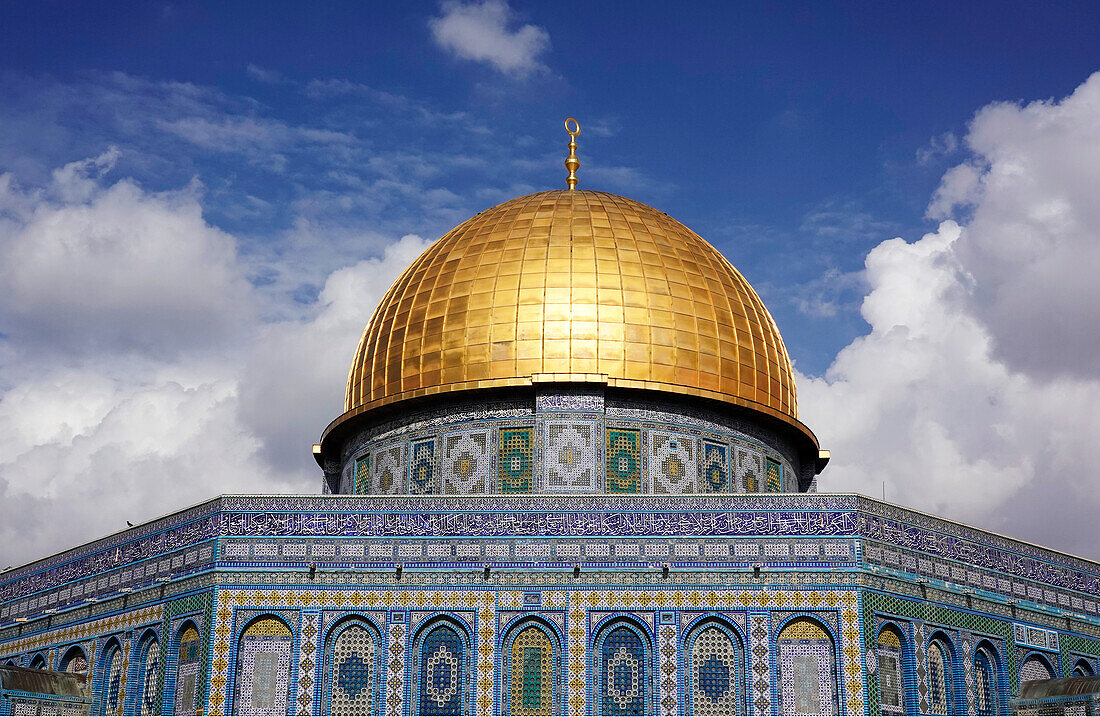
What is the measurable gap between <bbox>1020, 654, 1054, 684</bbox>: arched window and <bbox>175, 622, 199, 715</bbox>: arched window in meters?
12.6

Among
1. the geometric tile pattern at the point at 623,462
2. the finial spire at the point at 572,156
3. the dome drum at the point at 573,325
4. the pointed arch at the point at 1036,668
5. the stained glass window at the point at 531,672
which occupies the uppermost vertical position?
the finial spire at the point at 572,156

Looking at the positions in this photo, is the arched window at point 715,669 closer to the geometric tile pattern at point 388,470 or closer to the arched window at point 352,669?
the arched window at point 352,669

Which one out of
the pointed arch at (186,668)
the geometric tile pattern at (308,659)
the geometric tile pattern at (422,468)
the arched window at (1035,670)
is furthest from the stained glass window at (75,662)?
the arched window at (1035,670)

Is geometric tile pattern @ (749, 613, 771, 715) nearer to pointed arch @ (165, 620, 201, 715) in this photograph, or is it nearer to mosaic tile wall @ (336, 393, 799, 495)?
mosaic tile wall @ (336, 393, 799, 495)

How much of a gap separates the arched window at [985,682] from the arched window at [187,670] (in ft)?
37.9

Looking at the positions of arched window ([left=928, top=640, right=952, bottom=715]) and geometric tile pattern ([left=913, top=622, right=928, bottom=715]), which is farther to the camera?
arched window ([left=928, top=640, right=952, bottom=715])

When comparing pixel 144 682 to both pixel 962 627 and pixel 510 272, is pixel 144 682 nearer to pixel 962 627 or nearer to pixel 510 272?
pixel 510 272

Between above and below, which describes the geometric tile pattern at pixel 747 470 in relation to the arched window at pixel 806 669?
above

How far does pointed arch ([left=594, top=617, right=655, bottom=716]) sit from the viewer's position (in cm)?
2062

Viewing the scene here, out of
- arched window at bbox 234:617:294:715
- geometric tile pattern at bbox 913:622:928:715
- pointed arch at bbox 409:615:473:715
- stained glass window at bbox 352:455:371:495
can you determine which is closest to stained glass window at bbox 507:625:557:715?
pointed arch at bbox 409:615:473:715

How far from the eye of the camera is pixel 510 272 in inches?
1047

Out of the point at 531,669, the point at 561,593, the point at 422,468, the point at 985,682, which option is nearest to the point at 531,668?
the point at 531,669

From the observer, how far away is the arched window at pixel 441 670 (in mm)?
20766

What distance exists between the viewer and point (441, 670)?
20938 millimetres
